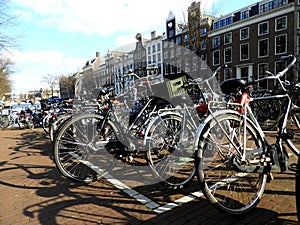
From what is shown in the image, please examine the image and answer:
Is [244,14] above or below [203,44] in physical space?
above

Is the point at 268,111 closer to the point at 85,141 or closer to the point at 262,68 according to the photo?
the point at 85,141

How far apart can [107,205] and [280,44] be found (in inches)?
1143

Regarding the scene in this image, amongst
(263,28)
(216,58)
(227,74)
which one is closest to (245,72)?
(227,74)

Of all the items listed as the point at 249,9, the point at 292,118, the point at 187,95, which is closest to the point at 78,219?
the point at 187,95

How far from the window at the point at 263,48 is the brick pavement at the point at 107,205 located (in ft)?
91.0

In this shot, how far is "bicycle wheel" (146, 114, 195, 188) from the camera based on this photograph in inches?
115

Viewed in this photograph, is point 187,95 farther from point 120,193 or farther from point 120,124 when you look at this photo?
point 120,193

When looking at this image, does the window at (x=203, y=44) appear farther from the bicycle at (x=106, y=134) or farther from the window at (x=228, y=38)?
the window at (x=228, y=38)

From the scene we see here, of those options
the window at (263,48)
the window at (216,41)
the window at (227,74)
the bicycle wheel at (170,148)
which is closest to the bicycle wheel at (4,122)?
the bicycle wheel at (170,148)

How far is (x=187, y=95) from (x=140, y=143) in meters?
1.00

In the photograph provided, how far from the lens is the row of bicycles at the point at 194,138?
85.4 inches

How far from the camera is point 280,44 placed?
83.1 ft

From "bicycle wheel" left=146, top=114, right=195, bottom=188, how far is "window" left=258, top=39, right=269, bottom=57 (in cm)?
2789

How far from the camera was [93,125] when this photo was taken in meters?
3.34
